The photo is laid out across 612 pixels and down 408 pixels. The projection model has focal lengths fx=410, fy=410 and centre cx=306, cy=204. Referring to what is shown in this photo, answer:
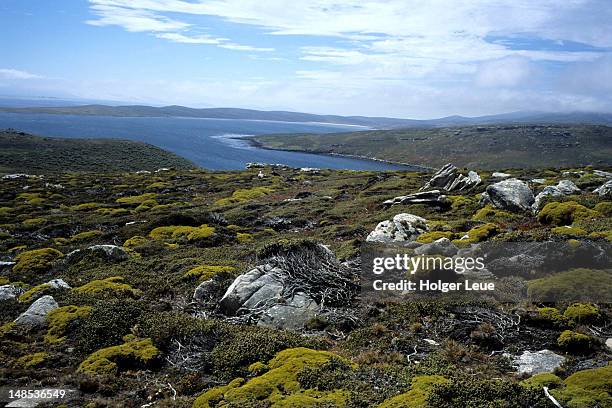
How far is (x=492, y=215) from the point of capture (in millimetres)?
32781

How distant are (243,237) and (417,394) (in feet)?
87.1

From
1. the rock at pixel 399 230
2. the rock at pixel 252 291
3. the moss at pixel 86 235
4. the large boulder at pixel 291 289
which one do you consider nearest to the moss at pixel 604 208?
the rock at pixel 399 230

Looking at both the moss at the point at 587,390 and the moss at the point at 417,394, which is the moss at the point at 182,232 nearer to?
the moss at the point at 417,394

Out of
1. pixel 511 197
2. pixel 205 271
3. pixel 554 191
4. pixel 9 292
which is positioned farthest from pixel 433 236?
pixel 9 292

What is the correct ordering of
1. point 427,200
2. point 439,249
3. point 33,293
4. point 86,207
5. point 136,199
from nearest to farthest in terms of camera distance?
1. point 439,249
2. point 33,293
3. point 427,200
4. point 86,207
5. point 136,199

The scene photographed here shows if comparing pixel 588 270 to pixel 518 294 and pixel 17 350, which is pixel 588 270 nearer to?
pixel 518 294

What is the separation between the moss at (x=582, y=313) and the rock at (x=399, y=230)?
12088mm

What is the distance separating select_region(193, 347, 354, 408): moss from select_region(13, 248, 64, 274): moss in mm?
21651

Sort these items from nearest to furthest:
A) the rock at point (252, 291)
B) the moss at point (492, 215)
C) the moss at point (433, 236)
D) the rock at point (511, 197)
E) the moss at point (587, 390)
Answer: the moss at point (587, 390)
the rock at point (252, 291)
the moss at point (433, 236)
the moss at point (492, 215)
the rock at point (511, 197)

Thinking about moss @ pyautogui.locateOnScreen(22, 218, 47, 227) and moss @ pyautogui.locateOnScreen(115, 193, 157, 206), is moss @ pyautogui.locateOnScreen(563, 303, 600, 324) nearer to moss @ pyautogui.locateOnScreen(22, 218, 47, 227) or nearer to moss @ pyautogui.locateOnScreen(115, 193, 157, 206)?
moss @ pyautogui.locateOnScreen(22, 218, 47, 227)

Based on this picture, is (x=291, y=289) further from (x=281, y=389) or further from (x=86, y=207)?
(x=86, y=207)

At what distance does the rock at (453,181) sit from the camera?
1922 inches

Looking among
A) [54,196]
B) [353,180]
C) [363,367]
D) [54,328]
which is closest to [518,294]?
[363,367]

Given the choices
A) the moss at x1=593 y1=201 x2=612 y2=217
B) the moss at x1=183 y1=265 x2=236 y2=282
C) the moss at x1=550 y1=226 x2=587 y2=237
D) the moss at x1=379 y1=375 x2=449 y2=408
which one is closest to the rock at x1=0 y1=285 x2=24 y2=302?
the moss at x1=183 y1=265 x2=236 y2=282
